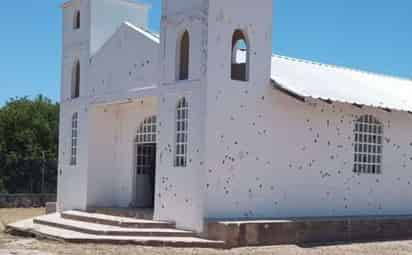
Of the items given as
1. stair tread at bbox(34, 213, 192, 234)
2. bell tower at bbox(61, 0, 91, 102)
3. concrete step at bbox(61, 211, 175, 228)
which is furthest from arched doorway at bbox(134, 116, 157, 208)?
stair tread at bbox(34, 213, 192, 234)

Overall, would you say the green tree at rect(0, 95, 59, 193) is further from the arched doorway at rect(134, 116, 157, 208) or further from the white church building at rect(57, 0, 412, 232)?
the arched doorway at rect(134, 116, 157, 208)

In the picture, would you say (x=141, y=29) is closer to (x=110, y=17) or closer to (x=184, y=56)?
(x=110, y=17)

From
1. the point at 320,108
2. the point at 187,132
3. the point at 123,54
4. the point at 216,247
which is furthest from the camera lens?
the point at 123,54

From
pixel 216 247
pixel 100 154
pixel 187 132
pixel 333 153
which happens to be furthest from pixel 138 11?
pixel 216 247

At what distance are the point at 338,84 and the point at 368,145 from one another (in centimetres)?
190

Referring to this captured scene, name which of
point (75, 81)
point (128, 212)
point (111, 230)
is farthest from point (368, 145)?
point (75, 81)

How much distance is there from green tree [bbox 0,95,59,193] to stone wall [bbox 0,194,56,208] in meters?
0.41

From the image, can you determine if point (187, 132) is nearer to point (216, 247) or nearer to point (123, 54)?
point (216, 247)

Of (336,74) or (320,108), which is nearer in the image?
(320,108)

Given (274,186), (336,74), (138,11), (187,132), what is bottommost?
(274,186)

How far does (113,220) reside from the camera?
16.7m

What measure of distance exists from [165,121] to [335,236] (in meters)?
4.93

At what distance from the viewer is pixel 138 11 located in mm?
20344

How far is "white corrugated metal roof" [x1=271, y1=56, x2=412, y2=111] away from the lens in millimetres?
16922
